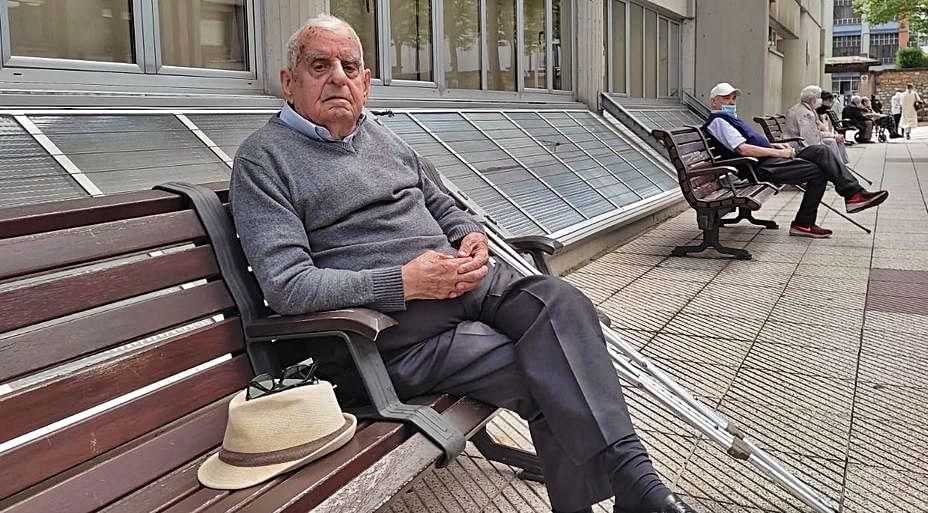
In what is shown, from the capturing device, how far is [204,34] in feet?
17.8

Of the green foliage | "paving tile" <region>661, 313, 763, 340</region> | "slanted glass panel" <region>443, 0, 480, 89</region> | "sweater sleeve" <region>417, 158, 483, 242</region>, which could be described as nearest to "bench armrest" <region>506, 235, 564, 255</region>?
"sweater sleeve" <region>417, 158, 483, 242</region>

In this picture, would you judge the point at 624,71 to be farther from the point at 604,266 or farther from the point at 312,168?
the point at 312,168

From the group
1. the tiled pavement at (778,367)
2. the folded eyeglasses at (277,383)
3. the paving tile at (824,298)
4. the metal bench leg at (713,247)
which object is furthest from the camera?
the metal bench leg at (713,247)

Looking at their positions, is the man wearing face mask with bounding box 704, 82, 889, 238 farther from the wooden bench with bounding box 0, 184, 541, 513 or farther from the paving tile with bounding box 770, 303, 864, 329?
the wooden bench with bounding box 0, 184, 541, 513

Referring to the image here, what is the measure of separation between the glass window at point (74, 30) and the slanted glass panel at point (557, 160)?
3785 millimetres

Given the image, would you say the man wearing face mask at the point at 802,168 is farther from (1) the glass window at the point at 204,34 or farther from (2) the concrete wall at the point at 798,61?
(2) the concrete wall at the point at 798,61

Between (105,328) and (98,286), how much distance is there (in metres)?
0.11

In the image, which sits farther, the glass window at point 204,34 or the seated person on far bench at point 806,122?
the seated person on far bench at point 806,122

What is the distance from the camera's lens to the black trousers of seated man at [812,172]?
8633 millimetres

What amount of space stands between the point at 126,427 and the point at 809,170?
803 centimetres

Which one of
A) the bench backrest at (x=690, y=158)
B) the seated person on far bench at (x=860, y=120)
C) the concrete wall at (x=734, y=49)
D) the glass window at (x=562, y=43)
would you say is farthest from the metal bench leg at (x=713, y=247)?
the seated person on far bench at (x=860, y=120)

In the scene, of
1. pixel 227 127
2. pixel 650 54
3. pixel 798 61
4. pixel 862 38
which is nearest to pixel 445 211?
pixel 227 127

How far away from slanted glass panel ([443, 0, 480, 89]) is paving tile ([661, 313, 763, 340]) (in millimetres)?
3890

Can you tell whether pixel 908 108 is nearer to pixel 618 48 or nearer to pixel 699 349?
pixel 618 48
